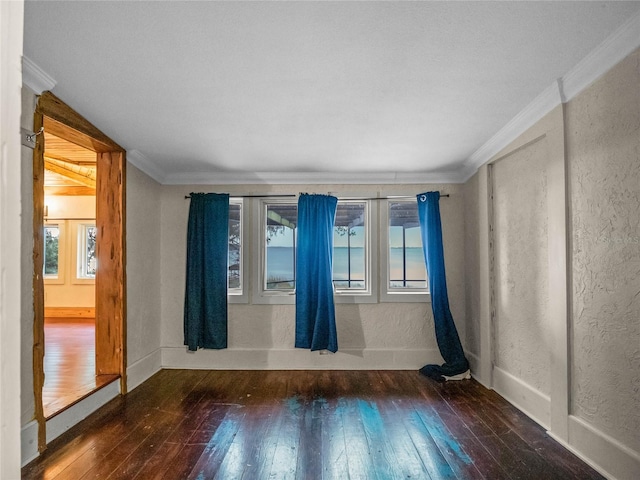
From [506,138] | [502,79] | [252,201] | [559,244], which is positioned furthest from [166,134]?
[559,244]

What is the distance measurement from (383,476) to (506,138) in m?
2.76

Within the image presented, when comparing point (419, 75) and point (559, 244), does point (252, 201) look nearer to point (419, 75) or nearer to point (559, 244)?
point (419, 75)

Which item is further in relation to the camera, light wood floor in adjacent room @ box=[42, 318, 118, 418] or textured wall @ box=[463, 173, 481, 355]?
textured wall @ box=[463, 173, 481, 355]

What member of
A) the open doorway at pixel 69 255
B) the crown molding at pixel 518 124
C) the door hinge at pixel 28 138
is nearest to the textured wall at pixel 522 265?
the crown molding at pixel 518 124

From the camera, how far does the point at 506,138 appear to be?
3.42 metres

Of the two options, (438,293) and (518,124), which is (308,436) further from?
(518,124)

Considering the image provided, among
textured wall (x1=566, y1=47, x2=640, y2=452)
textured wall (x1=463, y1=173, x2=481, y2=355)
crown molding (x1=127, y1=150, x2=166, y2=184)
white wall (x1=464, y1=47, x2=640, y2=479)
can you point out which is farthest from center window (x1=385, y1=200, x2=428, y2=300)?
crown molding (x1=127, y1=150, x2=166, y2=184)

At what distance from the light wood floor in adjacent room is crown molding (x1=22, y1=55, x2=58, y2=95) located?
84.4 inches

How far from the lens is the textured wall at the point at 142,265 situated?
405cm

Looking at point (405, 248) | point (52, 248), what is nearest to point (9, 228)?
point (405, 248)

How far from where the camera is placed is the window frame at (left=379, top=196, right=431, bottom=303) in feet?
15.8

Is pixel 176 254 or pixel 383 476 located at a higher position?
pixel 176 254

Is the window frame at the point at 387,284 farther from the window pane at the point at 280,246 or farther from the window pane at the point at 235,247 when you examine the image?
the window pane at the point at 235,247

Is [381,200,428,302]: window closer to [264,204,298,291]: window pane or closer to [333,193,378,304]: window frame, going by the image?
[333,193,378,304]: window frame
